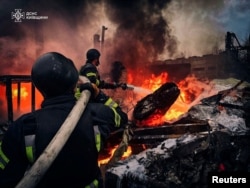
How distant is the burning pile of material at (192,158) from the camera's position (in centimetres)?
348

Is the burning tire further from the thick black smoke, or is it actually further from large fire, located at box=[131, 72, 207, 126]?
the thick black smoke

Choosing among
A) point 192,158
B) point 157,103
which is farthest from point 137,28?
point 192,158

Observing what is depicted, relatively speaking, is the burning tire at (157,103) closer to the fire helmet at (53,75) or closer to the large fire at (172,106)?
the large fire at (172,106)

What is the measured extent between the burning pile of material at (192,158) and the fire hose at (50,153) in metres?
1.78

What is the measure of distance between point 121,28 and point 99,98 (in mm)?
21298

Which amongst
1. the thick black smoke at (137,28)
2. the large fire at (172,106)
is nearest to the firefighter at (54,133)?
the large fire at (172,106)

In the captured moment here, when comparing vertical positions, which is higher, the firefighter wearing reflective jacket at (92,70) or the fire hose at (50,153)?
the firefighter wearing reflective jacket at (92,70)

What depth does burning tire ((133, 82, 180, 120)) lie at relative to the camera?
6.05m

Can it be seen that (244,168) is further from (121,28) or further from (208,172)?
(121,28)

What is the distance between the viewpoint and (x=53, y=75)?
1995mm

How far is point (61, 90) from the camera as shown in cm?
207

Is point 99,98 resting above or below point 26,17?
below

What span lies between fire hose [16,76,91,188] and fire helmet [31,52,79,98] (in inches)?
8.4

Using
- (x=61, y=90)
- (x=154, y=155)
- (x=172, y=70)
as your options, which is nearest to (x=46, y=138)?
(x=61, y=90)
